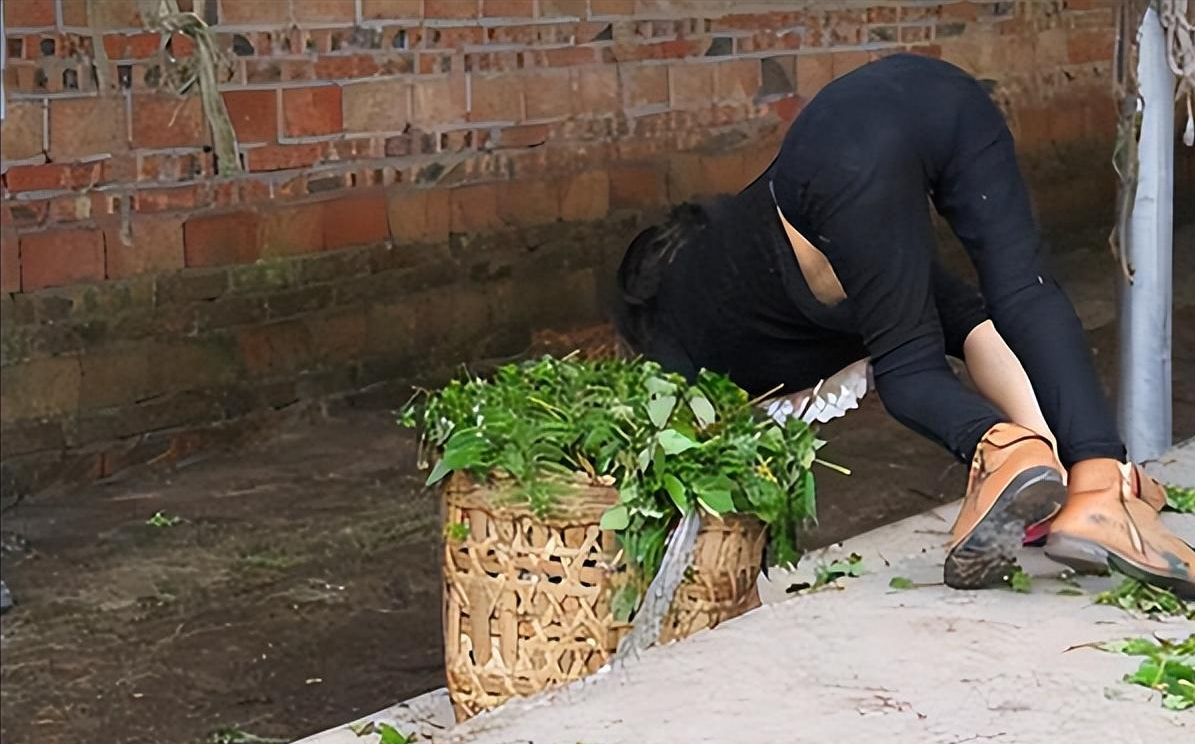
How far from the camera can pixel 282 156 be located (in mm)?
5926

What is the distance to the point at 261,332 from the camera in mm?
5934

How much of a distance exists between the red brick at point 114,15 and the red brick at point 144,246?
61cm

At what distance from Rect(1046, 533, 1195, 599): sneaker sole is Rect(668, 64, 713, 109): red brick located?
4470 millimetres

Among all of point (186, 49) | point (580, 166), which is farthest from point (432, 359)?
point (186, 49)

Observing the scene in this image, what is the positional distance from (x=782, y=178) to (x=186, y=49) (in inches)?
126

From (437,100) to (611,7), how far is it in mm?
873

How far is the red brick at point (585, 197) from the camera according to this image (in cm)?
680

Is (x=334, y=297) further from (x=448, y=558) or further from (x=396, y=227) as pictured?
(x=448, y=558)

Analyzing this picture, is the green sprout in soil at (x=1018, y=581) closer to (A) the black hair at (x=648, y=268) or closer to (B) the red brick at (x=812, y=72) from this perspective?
(A) the black hair at (x=648, y=268)

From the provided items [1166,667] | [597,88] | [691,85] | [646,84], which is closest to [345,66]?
[597,88]

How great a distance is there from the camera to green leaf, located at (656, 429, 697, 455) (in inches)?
102

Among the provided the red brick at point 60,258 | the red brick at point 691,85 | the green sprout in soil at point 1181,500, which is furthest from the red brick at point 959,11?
the green sprout in soil at point 1181,500

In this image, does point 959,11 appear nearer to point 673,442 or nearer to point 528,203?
point 528,203

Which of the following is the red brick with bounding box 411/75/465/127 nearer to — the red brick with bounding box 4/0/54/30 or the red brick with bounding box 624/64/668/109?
the red brick with bounding box 624/64/668/109
